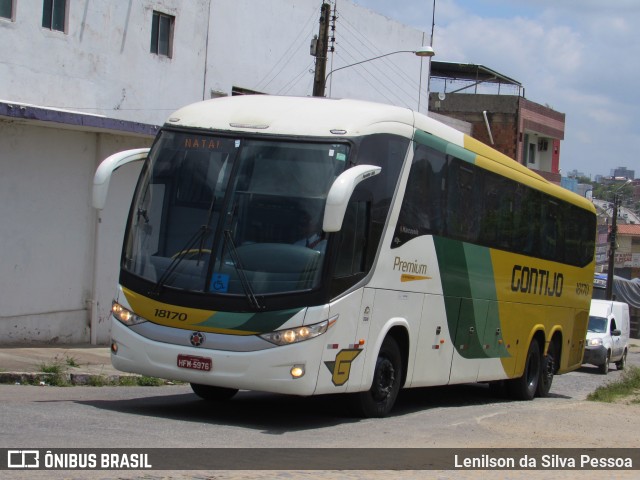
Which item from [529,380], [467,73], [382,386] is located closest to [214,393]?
[382,386]

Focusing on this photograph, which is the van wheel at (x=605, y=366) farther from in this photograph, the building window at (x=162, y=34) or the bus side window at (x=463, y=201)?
the bus side window at (x=463, y=201)

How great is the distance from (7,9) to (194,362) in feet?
36.9

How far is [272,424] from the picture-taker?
10.5 metres

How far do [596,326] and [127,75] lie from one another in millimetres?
17447

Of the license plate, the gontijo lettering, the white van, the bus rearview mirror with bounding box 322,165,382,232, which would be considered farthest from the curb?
the white van

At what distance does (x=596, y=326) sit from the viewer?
31.5m

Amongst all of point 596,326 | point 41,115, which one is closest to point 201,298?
point 41,115

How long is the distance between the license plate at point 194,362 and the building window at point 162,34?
1432 cm

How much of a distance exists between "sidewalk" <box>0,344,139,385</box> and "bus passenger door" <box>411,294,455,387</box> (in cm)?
467

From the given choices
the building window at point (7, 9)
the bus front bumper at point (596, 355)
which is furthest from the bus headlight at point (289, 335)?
the bus front bumper at point (596, 355)

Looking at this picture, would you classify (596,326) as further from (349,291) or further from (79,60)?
(349,291)

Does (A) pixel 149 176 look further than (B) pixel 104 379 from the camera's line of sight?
No

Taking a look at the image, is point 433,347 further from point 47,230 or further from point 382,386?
point 47,230

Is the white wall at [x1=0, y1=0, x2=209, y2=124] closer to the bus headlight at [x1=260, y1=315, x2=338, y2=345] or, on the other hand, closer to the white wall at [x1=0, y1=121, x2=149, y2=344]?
the white wall at [x1=0, y1=121, x2=149, y2=344]
